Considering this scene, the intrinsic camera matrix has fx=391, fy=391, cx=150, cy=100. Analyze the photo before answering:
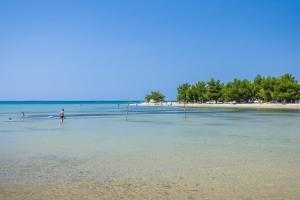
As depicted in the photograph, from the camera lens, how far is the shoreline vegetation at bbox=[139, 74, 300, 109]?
116375mm

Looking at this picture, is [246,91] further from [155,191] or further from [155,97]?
[155,191]

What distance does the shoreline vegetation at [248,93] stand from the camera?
11638 centimetres

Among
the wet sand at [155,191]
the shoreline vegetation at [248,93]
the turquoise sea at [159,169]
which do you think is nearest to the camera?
the wet sand at [155,191]

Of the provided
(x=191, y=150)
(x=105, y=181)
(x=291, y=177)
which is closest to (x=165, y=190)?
(x=105, y=181)

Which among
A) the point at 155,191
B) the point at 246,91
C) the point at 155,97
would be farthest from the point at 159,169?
the point at 155,97

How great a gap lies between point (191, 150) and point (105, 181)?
8364 millimetres

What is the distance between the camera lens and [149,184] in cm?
1233

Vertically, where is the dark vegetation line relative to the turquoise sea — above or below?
above

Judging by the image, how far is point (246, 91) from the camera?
137000 mm

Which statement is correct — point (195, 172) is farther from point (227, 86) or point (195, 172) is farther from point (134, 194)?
point (227, 86)

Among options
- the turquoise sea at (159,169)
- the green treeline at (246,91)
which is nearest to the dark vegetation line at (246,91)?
the green treeline at (246,91)

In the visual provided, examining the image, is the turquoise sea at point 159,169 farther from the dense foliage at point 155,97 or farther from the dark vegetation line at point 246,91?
the dense foliage at point 155,97

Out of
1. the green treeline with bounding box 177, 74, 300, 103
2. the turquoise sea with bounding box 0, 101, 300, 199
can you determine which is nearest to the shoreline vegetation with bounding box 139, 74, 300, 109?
the green treeline with bounding box 177, 74, 300, 103

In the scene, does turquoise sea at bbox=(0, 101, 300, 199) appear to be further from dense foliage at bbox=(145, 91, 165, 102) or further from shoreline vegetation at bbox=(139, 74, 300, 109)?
dense foliage at bbox=(145, 91, 165, 102)
